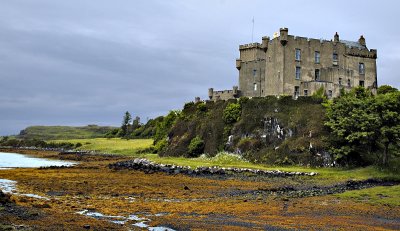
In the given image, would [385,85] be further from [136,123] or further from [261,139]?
[136,123]

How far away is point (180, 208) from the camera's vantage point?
Answer: 28188 mm

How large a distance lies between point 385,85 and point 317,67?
12755 millimetres

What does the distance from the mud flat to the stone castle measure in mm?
37431

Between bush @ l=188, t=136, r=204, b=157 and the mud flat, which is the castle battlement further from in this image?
the mud flat

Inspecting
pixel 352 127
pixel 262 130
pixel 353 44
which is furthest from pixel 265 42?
pixel 352 127

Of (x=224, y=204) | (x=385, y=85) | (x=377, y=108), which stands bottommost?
(x=224, y=204)

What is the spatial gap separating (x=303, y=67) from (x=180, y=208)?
56061 mm

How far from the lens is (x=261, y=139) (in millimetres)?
67938

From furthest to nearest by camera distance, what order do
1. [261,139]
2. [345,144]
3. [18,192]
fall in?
[261,139]
[345,144]
[18,192]

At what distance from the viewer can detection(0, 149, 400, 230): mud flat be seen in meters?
22.5

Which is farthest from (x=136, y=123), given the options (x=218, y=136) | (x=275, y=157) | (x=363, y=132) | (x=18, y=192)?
(x=18, y=192)

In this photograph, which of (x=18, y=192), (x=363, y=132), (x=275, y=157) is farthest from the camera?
(x=275, y=157)

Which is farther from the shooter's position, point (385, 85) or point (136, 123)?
point (136, 123)

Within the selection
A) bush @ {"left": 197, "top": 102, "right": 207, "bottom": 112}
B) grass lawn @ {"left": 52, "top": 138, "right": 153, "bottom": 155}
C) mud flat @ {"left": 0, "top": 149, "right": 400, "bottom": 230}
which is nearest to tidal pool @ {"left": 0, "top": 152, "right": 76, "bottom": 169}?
bush @ {"left": 197, "top": 102, "right": 207, "bottom": 112}
